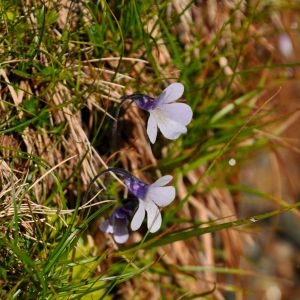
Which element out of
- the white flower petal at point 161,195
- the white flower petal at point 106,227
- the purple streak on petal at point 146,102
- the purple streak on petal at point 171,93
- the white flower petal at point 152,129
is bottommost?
the white flower petal at point 106,227

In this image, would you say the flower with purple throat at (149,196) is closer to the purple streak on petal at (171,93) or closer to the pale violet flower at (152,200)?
the pale violet flower at (152,200)

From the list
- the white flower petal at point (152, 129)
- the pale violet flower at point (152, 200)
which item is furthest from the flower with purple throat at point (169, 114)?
the pale violet flower at point (152, 200)

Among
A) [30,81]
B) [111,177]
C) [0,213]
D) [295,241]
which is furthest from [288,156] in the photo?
[0,213]

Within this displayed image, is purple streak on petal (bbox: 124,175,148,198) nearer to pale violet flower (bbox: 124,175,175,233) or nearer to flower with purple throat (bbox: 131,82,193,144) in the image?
pale violet flower (bbox: 124,175,175,233)

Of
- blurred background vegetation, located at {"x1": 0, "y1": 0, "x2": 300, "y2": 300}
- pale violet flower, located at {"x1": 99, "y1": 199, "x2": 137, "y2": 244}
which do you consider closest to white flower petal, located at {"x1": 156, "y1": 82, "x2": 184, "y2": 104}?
blurred background vegetation, located at {"x1": 0, "y1": 0, "x2": 300, "y2": 300}

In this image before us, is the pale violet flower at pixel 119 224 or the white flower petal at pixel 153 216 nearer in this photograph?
the white flower petal at pixel 153 216

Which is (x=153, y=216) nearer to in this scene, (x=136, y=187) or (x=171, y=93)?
(x=136, y=187)

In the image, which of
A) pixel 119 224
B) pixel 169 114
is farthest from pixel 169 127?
pixel 119 224
